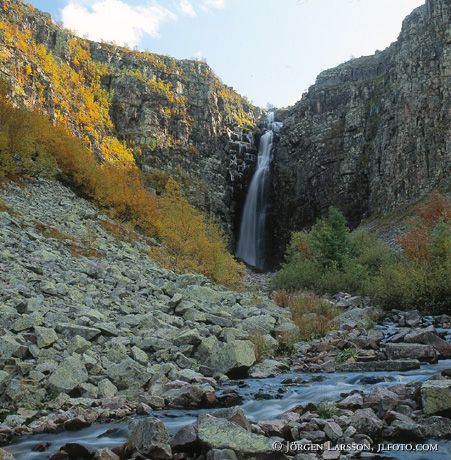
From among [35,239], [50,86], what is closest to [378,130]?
[50,86]

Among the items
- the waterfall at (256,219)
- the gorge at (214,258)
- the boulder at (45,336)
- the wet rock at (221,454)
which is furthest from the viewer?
the waterfall at (256,219)

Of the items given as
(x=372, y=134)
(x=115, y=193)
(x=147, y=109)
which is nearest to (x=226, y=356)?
(x=115, y=193)

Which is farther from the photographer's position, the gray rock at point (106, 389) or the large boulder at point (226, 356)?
the large boulder at point (226, 356)

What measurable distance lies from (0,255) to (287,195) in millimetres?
64062

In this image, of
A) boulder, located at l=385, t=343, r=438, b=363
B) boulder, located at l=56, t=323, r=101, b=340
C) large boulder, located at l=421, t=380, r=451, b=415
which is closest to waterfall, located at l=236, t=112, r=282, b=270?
boulder, located at l=385, t=343, r=438, b=363

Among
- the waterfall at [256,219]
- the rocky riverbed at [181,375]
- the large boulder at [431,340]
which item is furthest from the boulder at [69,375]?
the waterfall at [256,219]

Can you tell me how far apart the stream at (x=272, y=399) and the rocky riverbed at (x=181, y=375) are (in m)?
0.04

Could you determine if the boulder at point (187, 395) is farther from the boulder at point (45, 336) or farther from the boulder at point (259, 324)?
the boulder at point (259, 324)

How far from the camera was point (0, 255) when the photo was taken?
51.5 ft

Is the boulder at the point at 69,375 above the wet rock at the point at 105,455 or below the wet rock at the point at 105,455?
above

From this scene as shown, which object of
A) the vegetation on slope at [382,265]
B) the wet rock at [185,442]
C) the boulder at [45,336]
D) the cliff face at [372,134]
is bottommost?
the wet rock at [185,442]

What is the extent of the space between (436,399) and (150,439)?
4.15 metres

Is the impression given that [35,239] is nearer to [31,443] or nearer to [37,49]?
[31,443]

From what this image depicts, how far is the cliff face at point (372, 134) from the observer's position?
196 feet
